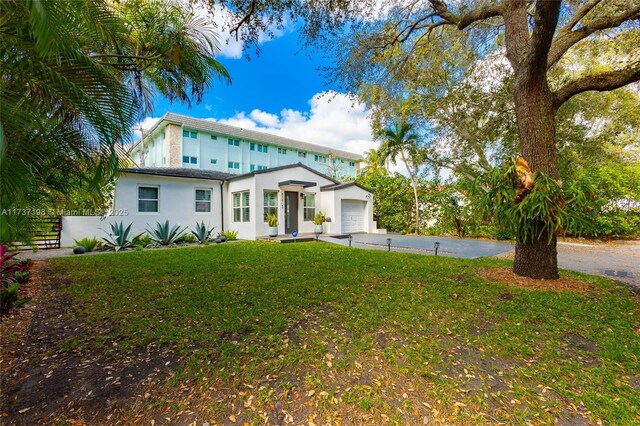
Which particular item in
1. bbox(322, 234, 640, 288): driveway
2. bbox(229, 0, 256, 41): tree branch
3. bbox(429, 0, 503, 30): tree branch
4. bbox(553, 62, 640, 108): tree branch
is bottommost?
bbox(322, 234, 640, 288): driveway

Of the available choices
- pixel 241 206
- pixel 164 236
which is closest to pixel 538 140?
pixel 241 206

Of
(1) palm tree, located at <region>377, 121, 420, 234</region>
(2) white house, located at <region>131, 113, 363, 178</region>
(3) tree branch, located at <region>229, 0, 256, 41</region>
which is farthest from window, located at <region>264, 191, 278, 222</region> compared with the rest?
(2) white house, located at <region>131, 113, 363, 178</region>

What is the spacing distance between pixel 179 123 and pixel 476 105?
853 inches

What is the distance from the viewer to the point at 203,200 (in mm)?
13961

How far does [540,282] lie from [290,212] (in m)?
11.4

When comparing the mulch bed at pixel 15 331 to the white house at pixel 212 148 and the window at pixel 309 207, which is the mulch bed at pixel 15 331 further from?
the white house at pixel 212 148

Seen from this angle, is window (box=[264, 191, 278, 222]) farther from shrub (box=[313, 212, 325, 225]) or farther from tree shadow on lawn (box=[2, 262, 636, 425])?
tree shadow on lawn (box=[2, 262, 636, 425])

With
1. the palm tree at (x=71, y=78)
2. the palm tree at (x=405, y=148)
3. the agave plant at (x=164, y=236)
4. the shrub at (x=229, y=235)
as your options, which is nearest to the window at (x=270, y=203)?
the shrub at (x=229, y=235)

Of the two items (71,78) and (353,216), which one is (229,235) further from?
(71,78)

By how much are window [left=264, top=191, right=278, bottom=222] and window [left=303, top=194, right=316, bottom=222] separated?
204cm

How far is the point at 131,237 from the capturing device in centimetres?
1164

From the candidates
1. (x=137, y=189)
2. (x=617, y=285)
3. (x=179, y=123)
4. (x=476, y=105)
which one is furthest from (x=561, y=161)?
(x=179, y=123)

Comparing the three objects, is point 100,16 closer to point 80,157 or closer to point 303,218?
point 80,157

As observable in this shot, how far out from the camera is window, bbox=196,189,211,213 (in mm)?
13758
